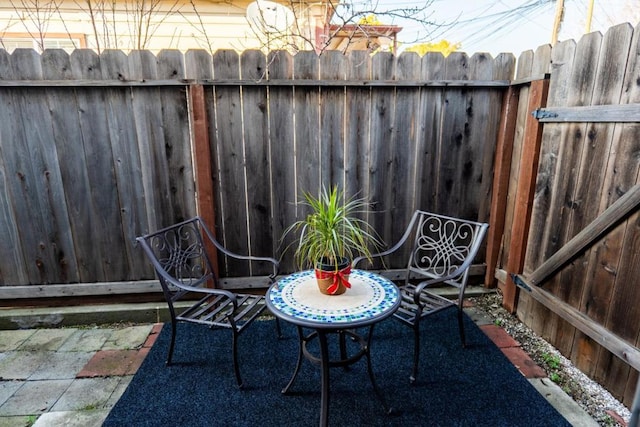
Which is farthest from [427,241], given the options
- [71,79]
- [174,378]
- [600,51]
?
[71,79]

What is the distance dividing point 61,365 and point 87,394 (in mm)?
398

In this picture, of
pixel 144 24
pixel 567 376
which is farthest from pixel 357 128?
pixel 144 24

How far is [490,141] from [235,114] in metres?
1.87

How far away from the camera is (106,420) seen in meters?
1.68

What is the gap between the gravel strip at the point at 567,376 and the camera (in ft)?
5.59

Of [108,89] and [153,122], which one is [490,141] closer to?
[153,122]

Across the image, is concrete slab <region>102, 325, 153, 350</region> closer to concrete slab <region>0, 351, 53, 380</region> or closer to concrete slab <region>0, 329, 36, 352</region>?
concrete slab <region>0, 351, 53, 380</region>

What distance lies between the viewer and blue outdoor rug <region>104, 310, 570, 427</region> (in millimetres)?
1688

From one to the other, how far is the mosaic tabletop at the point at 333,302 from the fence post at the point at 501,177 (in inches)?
53.8

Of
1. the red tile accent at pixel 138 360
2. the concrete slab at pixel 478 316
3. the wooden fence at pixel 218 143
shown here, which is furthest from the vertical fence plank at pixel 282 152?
the concrete slab at pixel 478 316

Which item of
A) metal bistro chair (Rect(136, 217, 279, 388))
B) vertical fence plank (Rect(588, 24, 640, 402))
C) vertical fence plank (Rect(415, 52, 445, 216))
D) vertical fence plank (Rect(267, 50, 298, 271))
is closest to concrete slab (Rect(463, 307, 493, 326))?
vertical fence plank (Rect(588, 24, 640, 402))

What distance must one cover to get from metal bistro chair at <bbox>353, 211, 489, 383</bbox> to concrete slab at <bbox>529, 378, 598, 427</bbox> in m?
0.44

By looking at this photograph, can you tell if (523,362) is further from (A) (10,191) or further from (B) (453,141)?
(A) (10,191)

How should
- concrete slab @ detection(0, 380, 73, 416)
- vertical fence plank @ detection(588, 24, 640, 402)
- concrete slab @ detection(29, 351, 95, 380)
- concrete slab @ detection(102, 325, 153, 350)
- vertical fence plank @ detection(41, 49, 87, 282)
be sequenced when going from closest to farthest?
vertical fence plank @ detection(588, 24, 640, 402) < concrete slab @ detection(0, 380, 73, 416) < concrete slab @ detection(29, 351, 95, 380) < vertical fence plank @ detection(41, 49, 87, 282) < concrete slab @ detection(102, 325, 153, 350)
